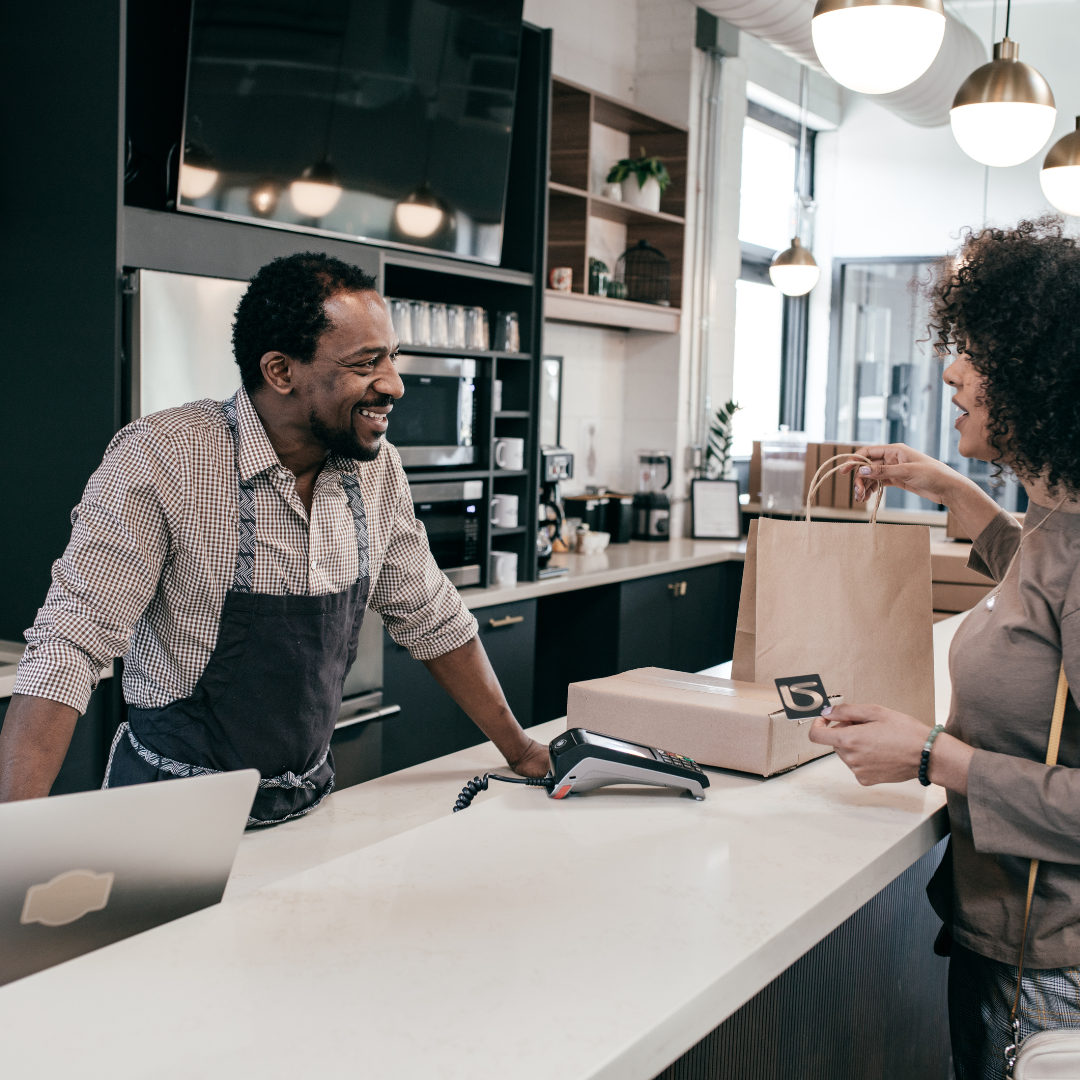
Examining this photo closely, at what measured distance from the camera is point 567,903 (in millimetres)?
1076

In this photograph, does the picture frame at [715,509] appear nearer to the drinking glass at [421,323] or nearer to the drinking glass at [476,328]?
the drinking glass at [476,328]

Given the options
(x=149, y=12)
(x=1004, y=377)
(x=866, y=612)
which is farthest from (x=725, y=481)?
(x=1004, y=377)

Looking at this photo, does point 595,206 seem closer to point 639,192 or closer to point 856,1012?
point 639,192

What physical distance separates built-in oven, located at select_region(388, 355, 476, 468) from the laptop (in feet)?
7.84

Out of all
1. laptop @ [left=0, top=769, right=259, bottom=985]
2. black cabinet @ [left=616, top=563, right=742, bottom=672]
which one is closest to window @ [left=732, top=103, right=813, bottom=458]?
black cabinet @ [left=616, top=563, right=742, bottom=672]

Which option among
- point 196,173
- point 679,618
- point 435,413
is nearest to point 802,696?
point 196,173

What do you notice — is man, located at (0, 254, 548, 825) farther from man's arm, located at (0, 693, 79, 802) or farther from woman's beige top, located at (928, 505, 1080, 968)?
woman's beige top, located at (928, 505, 1080, 968)

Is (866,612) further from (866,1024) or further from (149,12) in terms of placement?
(149,12)

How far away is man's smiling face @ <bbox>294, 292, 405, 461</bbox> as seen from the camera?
1594 mm

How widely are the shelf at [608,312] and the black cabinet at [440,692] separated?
4.17 feet

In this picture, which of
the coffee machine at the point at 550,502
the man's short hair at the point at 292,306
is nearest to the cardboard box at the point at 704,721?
the man's short hair at the point at 292,306

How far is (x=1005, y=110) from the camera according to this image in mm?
2297

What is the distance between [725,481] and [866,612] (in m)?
3.84

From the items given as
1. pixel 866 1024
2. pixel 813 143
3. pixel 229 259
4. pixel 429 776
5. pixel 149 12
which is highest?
pixel 813 143
